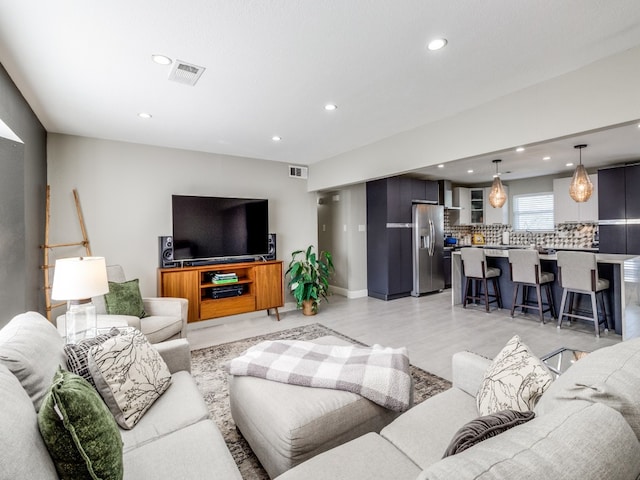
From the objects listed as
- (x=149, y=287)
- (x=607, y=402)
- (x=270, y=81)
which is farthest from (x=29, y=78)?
(x=607, y=402)

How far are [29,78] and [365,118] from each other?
2.81 m

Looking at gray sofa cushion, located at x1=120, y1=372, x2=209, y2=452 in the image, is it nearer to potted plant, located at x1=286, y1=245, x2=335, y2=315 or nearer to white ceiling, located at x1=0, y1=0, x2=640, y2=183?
white ceiling, located at x1=0, y1=0, x2=640, y2=183

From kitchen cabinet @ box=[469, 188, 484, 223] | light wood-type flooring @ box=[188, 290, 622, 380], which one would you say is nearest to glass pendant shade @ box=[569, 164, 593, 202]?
light wood-type flooring @ box=[188, 290, 622, 380]

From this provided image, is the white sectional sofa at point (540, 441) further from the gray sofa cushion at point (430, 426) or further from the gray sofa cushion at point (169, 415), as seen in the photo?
the gray sofa cushion at point (169, 415)

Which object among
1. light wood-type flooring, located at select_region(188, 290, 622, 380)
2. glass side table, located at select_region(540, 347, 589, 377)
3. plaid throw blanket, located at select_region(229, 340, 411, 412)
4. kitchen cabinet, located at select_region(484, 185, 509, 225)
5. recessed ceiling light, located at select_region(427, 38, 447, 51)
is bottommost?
light wood-type flooring, located at select_region(188, 290, 622, 380)

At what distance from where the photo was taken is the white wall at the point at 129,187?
360cm

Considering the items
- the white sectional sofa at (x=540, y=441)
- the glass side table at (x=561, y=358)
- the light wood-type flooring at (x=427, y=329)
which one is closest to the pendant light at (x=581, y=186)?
the light wood-type flooring at (x=427, y=329)

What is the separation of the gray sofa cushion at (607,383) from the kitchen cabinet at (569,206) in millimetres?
6202

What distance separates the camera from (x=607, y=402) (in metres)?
0.80

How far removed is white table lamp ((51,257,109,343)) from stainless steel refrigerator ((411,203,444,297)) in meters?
5.16

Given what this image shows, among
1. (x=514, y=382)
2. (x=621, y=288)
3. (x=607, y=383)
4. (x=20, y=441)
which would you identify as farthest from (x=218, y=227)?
(x=621, y=288)

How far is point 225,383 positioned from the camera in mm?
2625

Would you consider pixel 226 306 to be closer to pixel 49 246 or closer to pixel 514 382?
pixel 49 246

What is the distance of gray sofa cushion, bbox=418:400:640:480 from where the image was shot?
553mm
